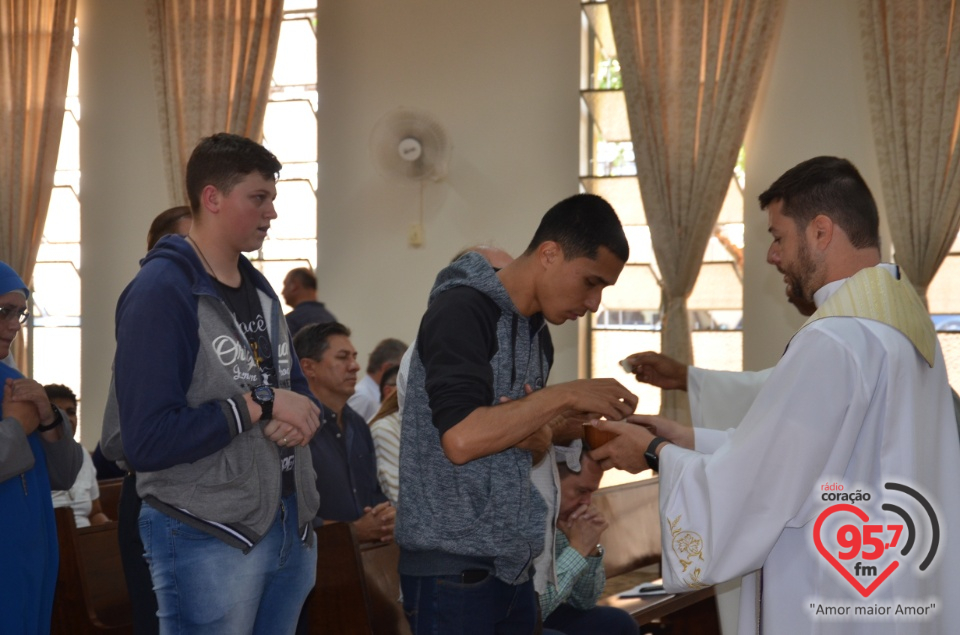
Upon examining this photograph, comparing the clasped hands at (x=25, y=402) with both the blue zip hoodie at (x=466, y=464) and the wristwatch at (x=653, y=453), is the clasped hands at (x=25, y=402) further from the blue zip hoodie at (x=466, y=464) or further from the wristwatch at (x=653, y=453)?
the wristwatch at (x=653, y=453)

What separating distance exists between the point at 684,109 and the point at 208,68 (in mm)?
3461

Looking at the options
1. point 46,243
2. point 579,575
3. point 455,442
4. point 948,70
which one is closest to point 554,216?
point 455,442

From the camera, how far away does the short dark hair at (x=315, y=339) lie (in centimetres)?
460

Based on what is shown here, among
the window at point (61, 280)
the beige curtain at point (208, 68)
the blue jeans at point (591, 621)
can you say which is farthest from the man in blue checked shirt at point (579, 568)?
the window at point (61, 280)

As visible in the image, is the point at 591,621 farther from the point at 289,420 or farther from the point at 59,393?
the point at 59,393

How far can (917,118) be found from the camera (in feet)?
20.7

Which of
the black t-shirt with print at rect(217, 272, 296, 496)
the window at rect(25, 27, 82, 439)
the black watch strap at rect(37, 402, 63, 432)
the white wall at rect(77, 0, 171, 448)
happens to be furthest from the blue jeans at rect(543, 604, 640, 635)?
the window at rect(25, 27, 82, 439)

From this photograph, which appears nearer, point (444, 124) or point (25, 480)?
point (25, 480)

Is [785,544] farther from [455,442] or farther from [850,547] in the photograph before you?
[455,442]

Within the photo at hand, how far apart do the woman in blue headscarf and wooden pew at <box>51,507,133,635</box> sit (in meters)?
0.62

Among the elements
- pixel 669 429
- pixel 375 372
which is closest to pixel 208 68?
pixel 375 372

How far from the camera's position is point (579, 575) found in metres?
3.56

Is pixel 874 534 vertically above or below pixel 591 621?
above

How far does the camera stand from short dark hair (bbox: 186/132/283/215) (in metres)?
2.47
